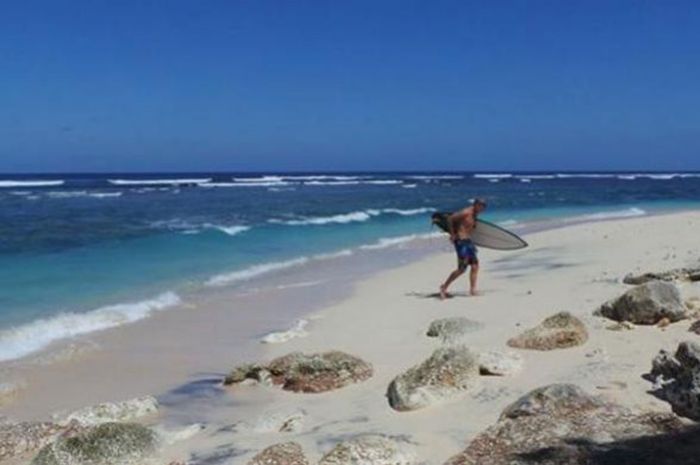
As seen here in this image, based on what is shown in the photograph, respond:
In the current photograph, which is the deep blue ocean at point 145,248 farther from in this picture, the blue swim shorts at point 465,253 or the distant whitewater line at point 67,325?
the blue swim shorts at point 465,253

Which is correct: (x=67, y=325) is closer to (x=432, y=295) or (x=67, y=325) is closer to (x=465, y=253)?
(x=432, y=295)

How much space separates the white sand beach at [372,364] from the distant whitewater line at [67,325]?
0.46 metres

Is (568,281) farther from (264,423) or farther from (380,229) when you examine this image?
(380,229)

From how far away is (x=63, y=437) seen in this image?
18.7ft

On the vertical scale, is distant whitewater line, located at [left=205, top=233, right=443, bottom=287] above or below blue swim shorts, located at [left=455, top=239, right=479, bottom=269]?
below

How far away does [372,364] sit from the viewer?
8.06 m

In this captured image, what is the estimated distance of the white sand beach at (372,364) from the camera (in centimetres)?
598

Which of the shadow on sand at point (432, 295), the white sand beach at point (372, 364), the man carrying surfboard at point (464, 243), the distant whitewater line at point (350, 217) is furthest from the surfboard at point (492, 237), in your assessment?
the distant whitewater line at point (350, 217)

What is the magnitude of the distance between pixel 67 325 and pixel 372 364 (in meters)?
4.96

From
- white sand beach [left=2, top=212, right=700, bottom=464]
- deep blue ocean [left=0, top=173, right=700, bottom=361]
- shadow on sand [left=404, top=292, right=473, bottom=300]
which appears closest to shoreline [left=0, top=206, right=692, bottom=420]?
white sand beach [left=2, top=212, right=700, bottom=464]

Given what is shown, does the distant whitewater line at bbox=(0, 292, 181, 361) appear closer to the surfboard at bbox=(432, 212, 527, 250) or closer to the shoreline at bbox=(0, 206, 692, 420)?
the shoreline at bbox=(0, 206, 692, 420)

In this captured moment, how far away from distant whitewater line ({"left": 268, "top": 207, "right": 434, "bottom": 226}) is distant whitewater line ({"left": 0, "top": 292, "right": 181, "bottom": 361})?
17280mm

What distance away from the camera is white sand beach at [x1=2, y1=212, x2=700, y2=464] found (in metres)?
5.98

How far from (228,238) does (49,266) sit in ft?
23.4
